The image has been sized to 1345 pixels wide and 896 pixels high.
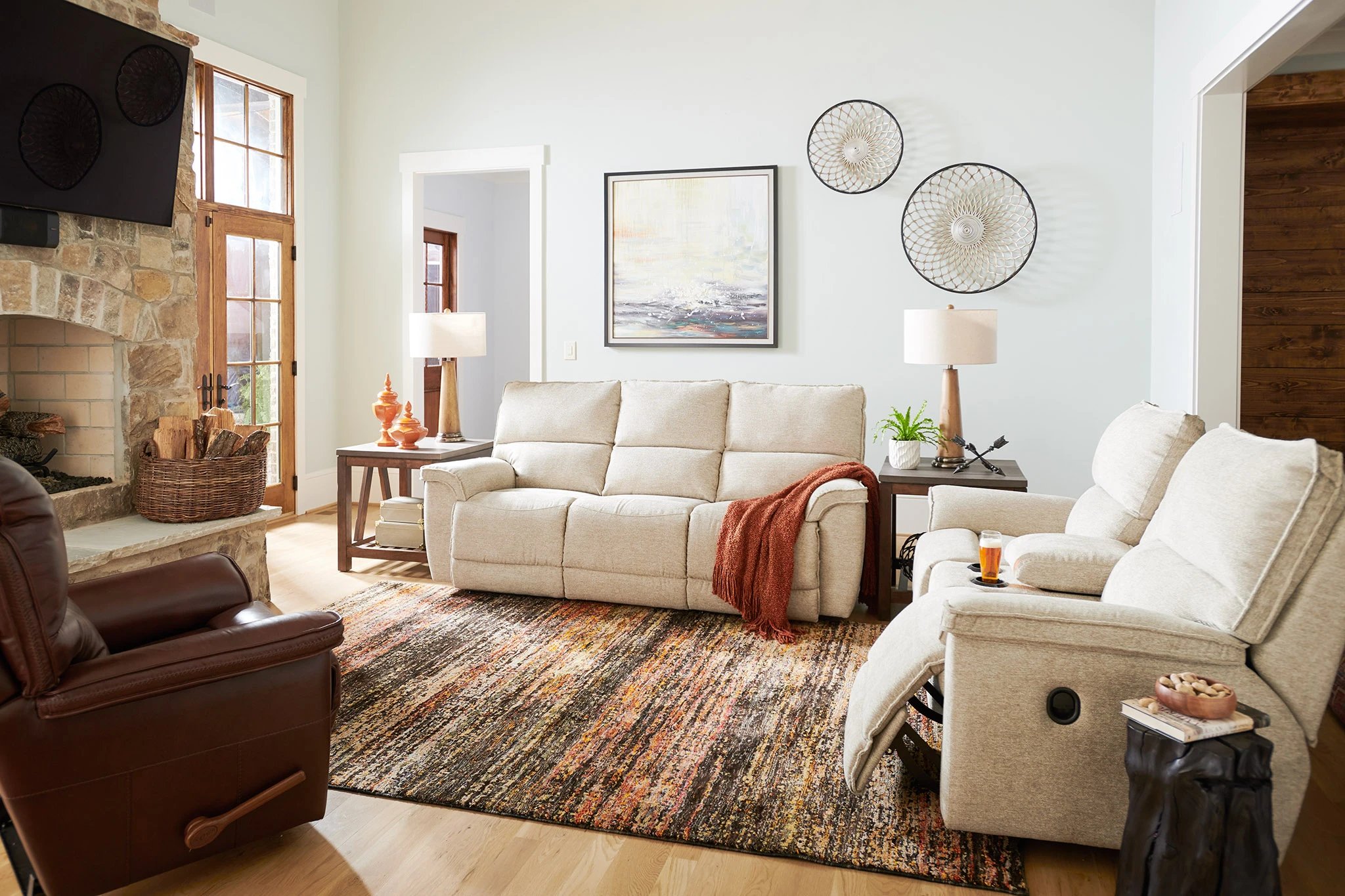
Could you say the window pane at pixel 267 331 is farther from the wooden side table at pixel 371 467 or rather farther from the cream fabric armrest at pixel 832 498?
the cream fabric armrest at pixel 832 498

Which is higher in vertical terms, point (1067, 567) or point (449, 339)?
point (449, 339)

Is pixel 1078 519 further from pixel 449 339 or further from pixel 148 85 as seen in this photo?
pixel 148 85

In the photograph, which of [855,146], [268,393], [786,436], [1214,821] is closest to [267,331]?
[268,393]

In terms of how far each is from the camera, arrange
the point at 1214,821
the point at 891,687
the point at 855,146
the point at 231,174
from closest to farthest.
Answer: the point at 1214,821, the point at 891,687, the point at 855,146, the point at 231,174

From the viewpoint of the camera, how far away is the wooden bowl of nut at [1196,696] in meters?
1.77

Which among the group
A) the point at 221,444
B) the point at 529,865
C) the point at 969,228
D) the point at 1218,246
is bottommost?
the point at 529,865

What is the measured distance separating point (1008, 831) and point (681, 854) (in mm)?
709

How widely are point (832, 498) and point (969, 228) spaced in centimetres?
216

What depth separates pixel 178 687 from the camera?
1934 millimetres

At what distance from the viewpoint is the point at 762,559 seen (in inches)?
154

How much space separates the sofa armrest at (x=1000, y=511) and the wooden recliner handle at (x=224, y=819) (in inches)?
94.8

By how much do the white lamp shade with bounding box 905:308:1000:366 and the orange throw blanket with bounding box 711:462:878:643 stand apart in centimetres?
74

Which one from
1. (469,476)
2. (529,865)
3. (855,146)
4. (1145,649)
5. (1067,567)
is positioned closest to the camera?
(1145,649)

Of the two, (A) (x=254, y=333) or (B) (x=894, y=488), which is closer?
(B) (x=894, y=488)
